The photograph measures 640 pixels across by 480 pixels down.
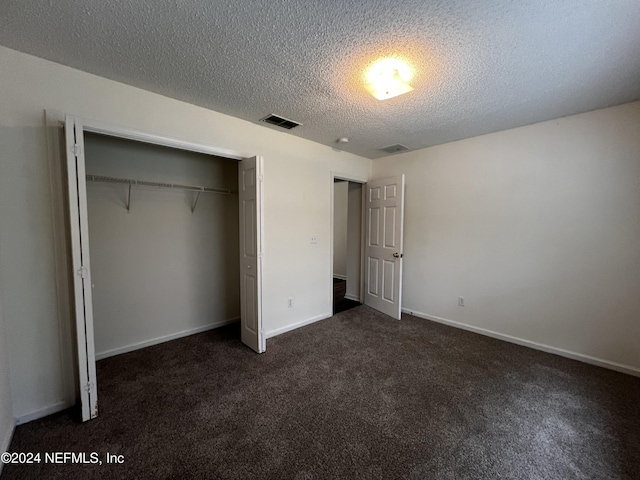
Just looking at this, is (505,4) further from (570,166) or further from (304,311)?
(304,311)

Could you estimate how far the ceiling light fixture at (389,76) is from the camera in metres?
1.80

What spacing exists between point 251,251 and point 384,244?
2.07m

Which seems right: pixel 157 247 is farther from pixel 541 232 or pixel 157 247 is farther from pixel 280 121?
pixel 541 232

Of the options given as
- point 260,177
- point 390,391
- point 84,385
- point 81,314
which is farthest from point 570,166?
point 84,385

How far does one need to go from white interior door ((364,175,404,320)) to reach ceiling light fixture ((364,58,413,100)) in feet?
5.97

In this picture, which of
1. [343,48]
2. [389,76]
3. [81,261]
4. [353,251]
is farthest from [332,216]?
[81,261]

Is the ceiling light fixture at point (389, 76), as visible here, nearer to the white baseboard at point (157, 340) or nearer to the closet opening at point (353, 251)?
the closet opening at point (353, 251)

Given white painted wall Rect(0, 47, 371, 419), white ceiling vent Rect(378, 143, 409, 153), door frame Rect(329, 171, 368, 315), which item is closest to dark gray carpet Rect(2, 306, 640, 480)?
white painted wall Rect(0, 47, 371, 419)

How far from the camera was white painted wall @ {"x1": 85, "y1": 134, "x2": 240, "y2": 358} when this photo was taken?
265cm

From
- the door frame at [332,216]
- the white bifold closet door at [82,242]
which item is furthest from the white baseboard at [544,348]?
the white bifold closet door at [82,242]

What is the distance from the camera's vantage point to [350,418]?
1859mm

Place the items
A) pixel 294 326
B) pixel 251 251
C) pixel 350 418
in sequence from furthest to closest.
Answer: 1. pixel 294 326
2. pixel 251 251
3. pixel 350 418

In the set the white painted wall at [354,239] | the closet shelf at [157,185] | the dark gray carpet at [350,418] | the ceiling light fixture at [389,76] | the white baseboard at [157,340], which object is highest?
the ceiling light fixture at [389,76]

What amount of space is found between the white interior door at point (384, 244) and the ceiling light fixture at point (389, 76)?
1.82m
